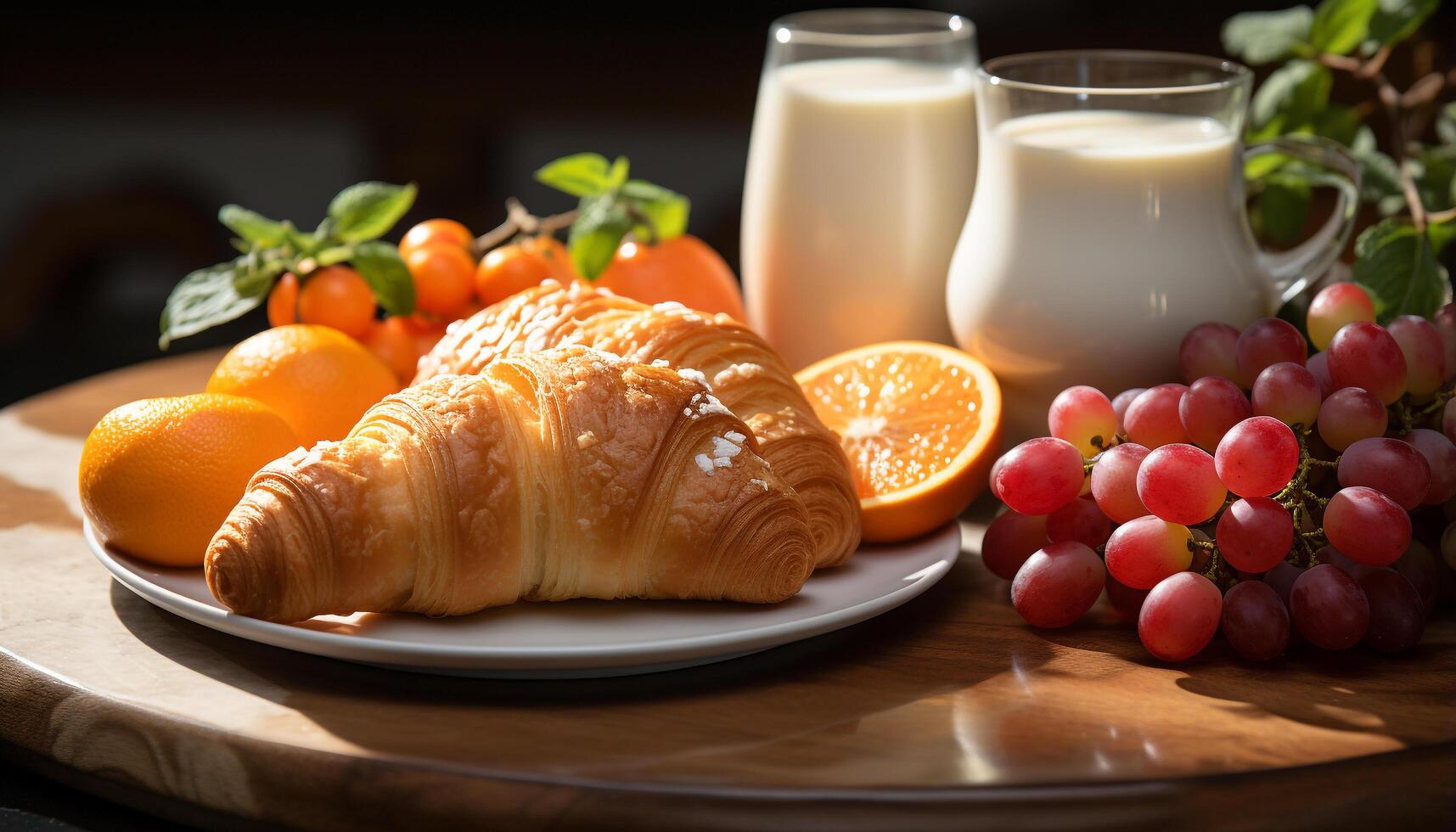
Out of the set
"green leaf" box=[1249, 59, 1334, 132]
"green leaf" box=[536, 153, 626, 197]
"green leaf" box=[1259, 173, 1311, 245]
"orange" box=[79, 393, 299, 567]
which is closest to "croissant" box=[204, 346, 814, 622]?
"orange" box=[79, 393, 299, 567]

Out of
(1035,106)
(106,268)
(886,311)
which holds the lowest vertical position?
(106,268)

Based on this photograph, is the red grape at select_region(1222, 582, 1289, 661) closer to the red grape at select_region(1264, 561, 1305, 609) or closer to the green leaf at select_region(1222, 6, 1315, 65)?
the red grape at select_region(1264, 561, 1305, 609)

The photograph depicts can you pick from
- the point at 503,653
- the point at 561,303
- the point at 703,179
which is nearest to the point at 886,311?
the point at 561,303

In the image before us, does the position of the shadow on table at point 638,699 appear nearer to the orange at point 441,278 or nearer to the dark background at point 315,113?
the orange at point 441,278

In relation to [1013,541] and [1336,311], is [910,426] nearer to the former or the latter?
[1013,541]

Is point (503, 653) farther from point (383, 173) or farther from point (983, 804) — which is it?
point (383, 173)
